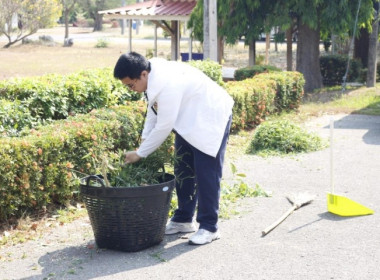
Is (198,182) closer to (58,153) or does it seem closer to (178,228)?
(178,228)

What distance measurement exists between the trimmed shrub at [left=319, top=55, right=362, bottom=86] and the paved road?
45.9 feet

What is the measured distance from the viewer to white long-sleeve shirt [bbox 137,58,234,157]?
19.3 ft

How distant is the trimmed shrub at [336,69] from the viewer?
2178 centimetres

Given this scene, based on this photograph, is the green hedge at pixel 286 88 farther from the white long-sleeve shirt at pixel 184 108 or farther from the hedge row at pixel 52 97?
the white long-sleeve shirt at pixel 184 108

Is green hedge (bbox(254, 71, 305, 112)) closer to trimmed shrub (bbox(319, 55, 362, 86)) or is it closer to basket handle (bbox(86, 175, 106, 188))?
trimmed shrub (bbox(319, 55, 362, 86))

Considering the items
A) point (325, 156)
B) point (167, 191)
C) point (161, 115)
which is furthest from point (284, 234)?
point (325, 156)

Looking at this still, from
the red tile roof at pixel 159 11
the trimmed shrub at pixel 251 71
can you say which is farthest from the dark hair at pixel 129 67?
the red tile roof at pixel 159 11

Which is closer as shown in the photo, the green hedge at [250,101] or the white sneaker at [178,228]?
the white sneaker at [178,228]

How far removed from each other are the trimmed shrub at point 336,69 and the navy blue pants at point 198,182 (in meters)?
15.9

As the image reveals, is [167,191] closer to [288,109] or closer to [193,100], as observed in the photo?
[193,100]

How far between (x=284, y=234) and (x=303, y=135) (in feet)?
15.0

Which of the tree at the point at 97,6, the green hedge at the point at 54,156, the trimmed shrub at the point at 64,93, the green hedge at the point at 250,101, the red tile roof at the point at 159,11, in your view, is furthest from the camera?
the tree at the point at 97,6

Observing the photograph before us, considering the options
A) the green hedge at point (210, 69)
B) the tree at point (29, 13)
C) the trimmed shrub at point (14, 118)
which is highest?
the tree at point (29, 13)

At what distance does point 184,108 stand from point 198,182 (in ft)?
2.19
